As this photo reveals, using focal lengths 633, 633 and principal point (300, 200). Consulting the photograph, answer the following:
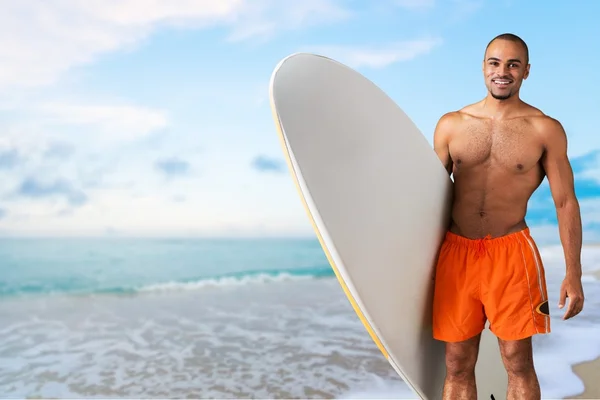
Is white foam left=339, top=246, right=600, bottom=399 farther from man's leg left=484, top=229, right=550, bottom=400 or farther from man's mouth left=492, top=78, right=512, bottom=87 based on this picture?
man's mouth left=492, top=78, right=512, bottom=87

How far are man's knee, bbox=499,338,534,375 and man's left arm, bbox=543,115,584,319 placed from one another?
0.50ft

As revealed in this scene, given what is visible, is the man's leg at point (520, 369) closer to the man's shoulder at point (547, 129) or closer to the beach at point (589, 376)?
the man's shoulder at point (547, 129)

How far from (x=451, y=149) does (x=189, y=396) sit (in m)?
3.01

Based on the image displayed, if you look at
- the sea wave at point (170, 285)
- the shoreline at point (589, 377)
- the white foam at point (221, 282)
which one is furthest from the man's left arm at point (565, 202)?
the white foam at point (221, 282)

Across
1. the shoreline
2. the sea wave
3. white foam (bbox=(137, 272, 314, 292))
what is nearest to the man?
the shoreline

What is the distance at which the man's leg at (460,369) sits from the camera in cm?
198

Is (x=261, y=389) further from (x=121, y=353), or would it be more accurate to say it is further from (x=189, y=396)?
(x=121, y=353)

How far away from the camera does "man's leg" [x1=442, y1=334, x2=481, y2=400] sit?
77.8 inches

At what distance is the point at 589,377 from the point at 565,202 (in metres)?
2.28

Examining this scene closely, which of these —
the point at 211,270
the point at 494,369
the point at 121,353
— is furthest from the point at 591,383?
the point at 211,270

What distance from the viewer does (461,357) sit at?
6.48 ft

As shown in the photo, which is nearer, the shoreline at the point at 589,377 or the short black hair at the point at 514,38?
the short black hair at the point at 514,38

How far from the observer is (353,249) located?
1.68 metres

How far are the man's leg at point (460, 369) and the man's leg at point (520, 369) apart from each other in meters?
0.10
